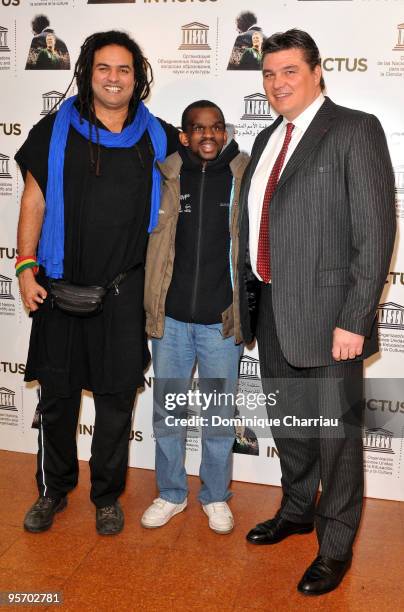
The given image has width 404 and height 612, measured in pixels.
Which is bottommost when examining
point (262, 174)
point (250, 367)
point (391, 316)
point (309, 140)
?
point (250, 367)

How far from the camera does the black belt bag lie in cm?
240

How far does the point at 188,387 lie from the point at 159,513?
0.54m

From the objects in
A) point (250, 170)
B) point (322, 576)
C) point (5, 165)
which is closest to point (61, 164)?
point (250, 170)

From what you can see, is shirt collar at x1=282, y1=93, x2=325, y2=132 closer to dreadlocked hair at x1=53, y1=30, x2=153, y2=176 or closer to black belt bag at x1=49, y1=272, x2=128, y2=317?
dreadlocked hair at x1=53, y1=30, x2=153, y2=176

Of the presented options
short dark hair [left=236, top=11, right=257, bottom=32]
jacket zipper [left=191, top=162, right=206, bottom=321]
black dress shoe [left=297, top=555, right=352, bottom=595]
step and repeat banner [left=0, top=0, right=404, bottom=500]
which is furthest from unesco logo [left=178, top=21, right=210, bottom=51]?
black dress shoe [left=297, top=555, right=352, bottom=595]

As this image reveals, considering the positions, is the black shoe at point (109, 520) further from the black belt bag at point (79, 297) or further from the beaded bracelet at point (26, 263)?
the beaded bracelet at point (26, 263)

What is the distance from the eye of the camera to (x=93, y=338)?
2.54m

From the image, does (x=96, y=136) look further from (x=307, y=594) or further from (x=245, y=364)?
(x=307, y=594)

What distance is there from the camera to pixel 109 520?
2670mm

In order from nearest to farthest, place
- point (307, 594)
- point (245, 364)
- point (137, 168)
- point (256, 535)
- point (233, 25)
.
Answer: point (307, 594), point (137, 168), point (256, 535), point (233, 25), point (245, 364)

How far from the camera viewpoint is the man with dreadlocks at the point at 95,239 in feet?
7.93

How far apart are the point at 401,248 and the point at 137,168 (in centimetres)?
120

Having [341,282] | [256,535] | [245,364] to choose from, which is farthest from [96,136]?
[256,535]

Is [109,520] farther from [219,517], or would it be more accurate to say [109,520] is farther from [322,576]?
[322,576]
